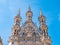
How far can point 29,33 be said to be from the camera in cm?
5419

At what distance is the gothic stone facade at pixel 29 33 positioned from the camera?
168 ft

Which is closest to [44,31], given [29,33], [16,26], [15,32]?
[29,33]

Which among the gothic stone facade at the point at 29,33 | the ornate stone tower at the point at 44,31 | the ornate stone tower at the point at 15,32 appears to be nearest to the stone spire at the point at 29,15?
the gothic stone facade at the point at 29,33

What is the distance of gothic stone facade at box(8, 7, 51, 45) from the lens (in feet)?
168

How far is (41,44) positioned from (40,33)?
4.96 meters

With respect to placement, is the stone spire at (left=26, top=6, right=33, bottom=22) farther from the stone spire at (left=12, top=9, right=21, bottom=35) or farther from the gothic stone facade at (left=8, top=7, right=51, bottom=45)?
the stone spire at (left=12, top=9, right=21, bottom=35)

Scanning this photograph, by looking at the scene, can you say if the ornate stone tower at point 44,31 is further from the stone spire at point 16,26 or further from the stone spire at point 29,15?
the stone spire at point 16,26

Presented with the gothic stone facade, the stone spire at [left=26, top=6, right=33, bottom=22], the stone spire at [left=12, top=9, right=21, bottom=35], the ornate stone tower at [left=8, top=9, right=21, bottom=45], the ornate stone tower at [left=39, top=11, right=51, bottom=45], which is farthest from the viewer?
the stone spire at [left=26, top=6, right=33, bottom=22]

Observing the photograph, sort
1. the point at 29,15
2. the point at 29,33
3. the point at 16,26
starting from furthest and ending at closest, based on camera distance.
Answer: the point at 29,15
the point at 16,26
the point at 29,33

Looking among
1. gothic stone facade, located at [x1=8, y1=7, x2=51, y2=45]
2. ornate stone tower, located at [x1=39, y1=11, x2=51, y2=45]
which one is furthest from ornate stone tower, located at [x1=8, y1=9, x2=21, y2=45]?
ornate stone tower, located at [x1=39, y1=11, x2=51, y2=45]

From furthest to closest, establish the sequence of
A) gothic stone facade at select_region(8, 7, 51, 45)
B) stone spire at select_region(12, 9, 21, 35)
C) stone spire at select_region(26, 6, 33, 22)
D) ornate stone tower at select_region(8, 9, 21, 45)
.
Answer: stone spire at select_region(26, 6, 33, 22)
stone spire at select_region(12, 9, 21, 35)
gothic stone facade at select_region(8, 7, 51, 45)
ornate stone tower at select_region(8, 9, 21, 45)

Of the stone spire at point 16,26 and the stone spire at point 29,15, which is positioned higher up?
the stone spire at point 29,15

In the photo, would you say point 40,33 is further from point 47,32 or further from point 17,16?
point 17,16

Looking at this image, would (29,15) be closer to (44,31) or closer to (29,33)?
(29,33)
